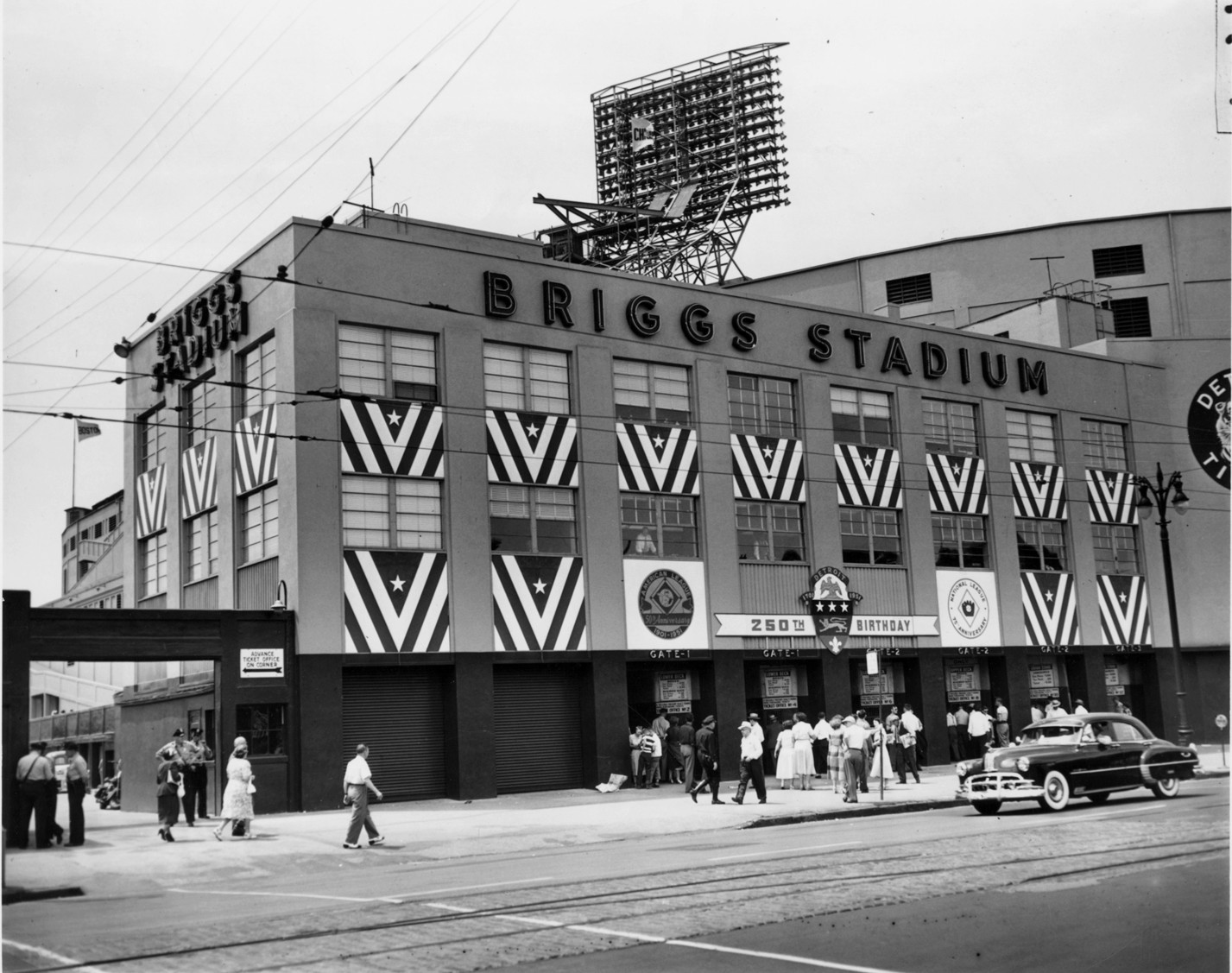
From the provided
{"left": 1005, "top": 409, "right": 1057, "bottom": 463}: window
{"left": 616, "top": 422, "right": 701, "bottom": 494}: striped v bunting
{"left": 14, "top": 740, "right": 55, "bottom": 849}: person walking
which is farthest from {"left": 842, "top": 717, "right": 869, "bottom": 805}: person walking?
{"left": 14, "top": 740, "right": 55, "bottom": 849}: person walking

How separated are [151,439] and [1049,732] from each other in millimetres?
6110

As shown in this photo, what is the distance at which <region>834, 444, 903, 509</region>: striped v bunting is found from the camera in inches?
352

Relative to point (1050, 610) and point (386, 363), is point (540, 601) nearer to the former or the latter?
point (386, 363)

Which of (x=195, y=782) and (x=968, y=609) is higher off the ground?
(x=968, y=609)

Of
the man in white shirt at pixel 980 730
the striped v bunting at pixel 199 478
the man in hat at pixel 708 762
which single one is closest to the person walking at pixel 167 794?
the striped v bunting at pixel 199 478

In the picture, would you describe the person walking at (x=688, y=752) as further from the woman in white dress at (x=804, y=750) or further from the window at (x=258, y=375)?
the window at (x=258, y=375)

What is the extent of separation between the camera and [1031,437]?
332 inches

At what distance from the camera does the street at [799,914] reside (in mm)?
6430

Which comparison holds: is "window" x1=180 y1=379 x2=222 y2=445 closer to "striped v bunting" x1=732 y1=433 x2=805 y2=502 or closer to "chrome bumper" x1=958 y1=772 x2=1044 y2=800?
"striped v bunting" x1=732 y1=433 x2=805 y2=502

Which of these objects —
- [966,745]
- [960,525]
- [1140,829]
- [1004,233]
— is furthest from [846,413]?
[1140,829]

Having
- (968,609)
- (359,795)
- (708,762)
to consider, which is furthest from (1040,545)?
(708,762)

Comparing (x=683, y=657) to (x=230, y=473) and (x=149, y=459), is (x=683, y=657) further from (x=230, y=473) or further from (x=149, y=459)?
(x=149, y=459)

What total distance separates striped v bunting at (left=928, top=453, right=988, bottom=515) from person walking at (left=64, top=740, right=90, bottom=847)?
5.28 m

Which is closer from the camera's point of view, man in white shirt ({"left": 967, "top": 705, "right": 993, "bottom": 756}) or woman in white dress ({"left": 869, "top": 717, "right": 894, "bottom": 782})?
man in white shirt ({"left": 967, "top": 705, "right": 993, "bottom": 756})
